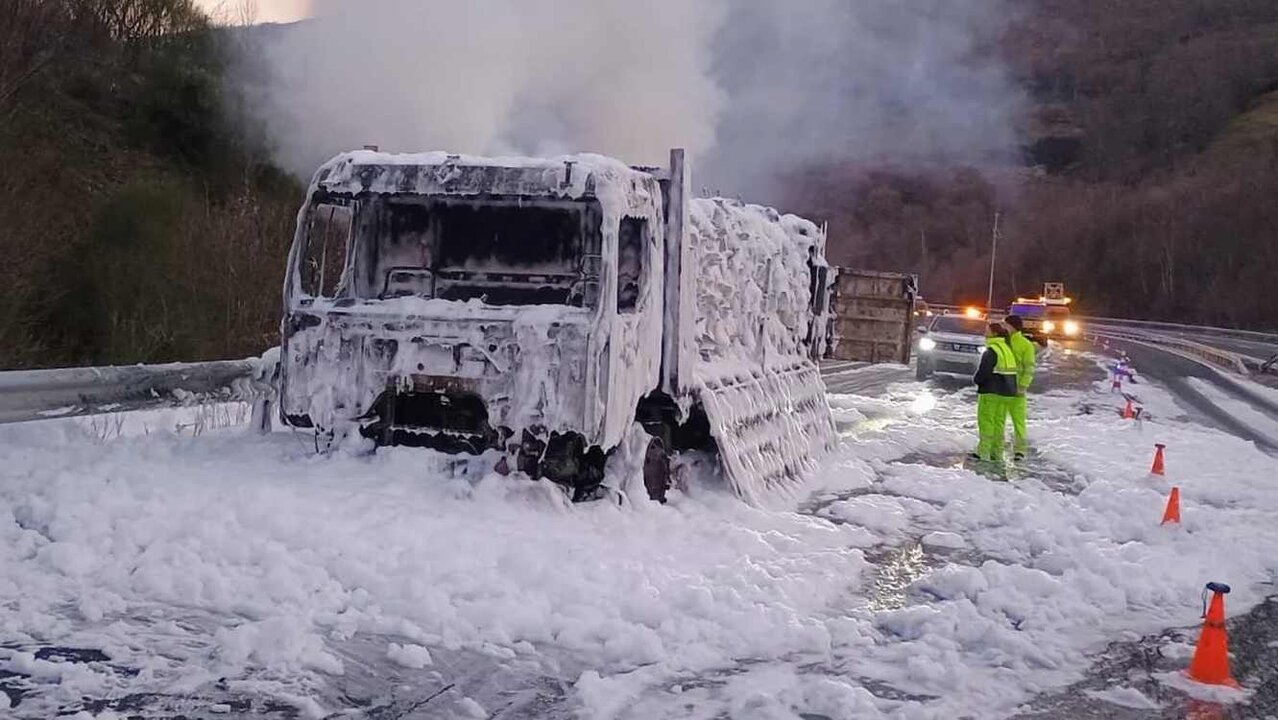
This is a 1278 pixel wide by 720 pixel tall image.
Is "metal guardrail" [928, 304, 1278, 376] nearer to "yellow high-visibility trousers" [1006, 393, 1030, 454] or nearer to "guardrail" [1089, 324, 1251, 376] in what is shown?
"guardrail" [1089, 324, 1251, 376]

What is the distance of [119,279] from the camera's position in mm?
13250

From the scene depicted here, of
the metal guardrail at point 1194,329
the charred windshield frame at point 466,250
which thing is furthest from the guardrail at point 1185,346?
the charred windshield frame at point 466,250

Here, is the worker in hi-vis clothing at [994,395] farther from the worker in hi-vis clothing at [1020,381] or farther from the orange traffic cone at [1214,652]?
the orange traffic cone at [1214,652]

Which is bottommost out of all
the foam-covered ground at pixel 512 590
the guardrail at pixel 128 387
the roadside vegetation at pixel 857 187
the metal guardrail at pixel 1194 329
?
the foam-covered ground at pixel 512 590

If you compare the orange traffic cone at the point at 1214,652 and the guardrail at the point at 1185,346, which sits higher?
the guardrail at the point at 1185,346

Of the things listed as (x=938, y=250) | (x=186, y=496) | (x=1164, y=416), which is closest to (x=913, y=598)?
(x=186, y=496)

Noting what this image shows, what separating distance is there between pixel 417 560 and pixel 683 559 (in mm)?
1661

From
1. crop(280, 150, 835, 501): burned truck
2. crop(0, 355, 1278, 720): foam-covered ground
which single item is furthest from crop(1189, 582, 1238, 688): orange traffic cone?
crop(280, 150, 835, 501): burned truck

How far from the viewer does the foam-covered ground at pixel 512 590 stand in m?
4.68

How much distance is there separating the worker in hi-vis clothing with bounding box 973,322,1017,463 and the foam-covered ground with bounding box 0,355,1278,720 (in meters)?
3.18

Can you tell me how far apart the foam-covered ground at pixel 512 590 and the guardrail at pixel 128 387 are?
0.17 metres

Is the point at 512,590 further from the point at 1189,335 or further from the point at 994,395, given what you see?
the point at 1189,335

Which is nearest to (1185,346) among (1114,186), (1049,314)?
(1049,314)

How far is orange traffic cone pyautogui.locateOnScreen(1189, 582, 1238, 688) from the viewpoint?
5.42 meters
